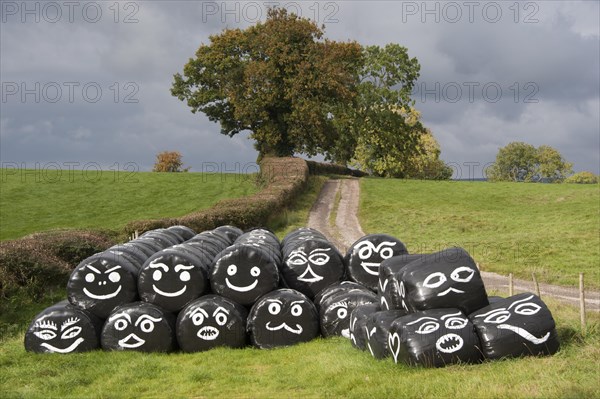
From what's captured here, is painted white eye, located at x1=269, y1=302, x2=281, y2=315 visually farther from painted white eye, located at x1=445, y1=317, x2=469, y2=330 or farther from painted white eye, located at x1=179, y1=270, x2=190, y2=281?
painted white eye, located at x1=445, y1=317, x2=469, y2=330

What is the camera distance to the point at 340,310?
13266 mm

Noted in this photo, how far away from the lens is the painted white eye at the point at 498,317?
10223mm

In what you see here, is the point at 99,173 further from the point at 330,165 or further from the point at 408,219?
the point at 408,219

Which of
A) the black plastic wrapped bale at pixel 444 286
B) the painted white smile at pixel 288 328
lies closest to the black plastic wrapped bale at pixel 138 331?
the painted white smile at pixel 288 328

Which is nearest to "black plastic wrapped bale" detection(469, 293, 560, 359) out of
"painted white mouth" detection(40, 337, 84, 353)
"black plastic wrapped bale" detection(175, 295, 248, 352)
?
"black plastic wrapped bale" detection(175, 295, 248, 352)

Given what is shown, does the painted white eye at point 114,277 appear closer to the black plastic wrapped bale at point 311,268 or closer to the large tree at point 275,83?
the black plastic wrapped bale at point 311,268

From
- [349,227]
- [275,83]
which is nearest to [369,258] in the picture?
[349,227]

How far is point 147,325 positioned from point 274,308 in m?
2.64

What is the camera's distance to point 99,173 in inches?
2287

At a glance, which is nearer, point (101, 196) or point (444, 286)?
point (444, 286)

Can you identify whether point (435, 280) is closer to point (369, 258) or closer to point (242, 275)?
point (369, 258)

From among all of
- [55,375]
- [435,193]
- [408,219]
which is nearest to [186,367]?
[55,375]

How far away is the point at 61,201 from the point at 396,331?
39826 mm

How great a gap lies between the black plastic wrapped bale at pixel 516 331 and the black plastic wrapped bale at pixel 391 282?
4.72 ft
